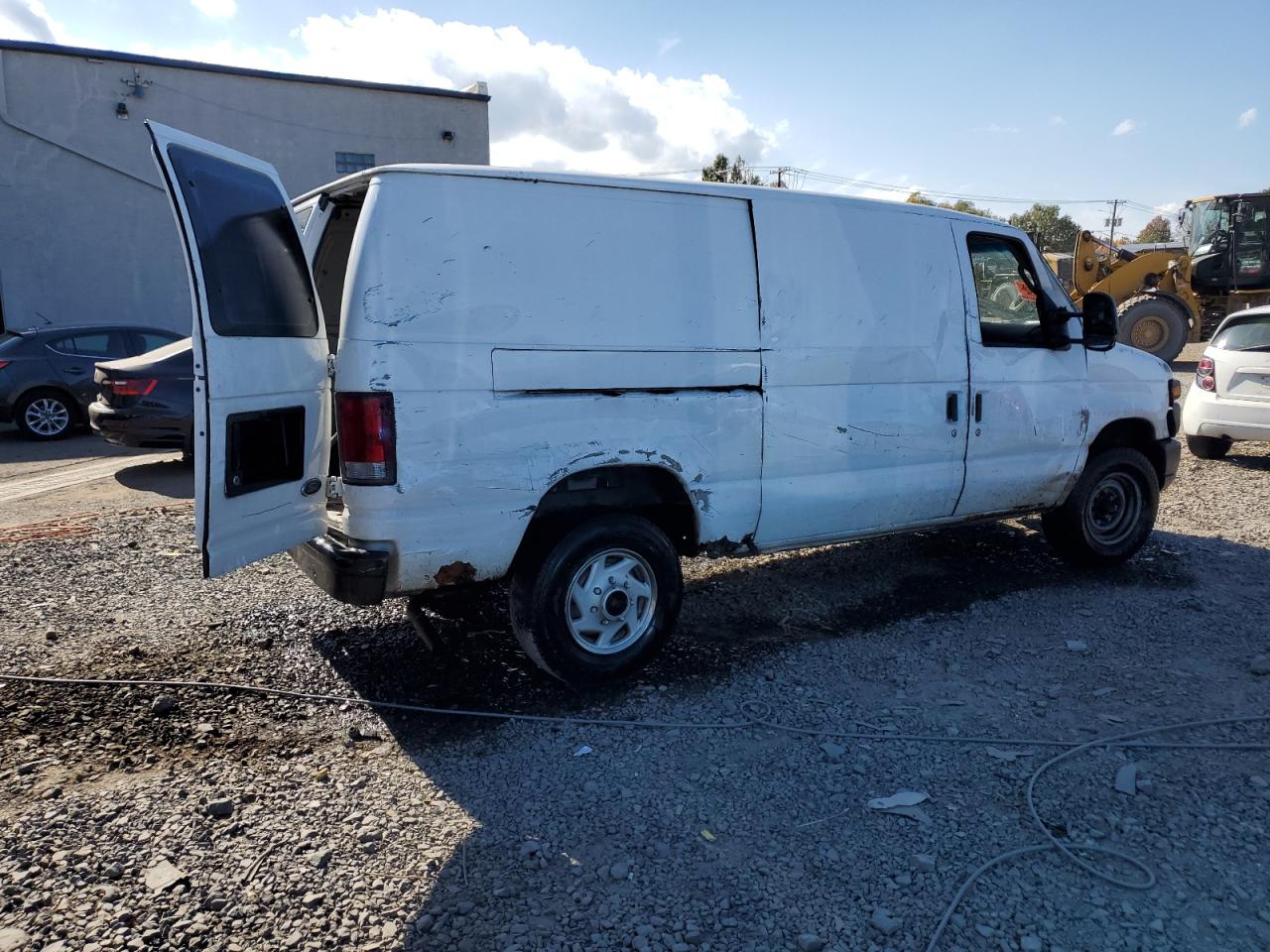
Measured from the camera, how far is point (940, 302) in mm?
4934

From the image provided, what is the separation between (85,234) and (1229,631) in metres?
21.1

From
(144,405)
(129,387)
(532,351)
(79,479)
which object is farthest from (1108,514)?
(79,479)

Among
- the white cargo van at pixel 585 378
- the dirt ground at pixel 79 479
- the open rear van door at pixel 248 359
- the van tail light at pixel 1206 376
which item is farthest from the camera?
the van tail light at pixel 1206 376

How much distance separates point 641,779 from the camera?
3336 mm

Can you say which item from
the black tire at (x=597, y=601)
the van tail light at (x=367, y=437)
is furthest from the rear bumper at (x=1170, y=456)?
the van tail light at (x=367, y=437)

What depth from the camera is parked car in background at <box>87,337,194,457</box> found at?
8695 mm

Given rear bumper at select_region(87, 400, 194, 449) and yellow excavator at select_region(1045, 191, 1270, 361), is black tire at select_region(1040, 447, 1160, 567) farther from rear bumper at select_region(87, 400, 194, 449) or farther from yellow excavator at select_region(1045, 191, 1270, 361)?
yellow excavator at select_region(1045, 191, 1270, 361)

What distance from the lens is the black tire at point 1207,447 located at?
9.50m

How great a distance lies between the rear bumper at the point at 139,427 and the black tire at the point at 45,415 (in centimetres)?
367

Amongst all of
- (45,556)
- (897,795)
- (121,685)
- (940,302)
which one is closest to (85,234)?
(45,556)

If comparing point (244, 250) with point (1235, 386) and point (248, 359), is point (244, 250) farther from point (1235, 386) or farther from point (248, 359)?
point (1235, 386)

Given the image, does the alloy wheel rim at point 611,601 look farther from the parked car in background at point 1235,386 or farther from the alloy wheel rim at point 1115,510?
the parked car in background at point 1235,386

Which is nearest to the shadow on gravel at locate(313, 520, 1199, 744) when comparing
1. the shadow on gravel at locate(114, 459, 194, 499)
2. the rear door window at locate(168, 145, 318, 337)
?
the rear door window at locate(168, 145, 318, 337)

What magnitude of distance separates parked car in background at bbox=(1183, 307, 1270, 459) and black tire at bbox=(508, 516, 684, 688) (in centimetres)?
727
